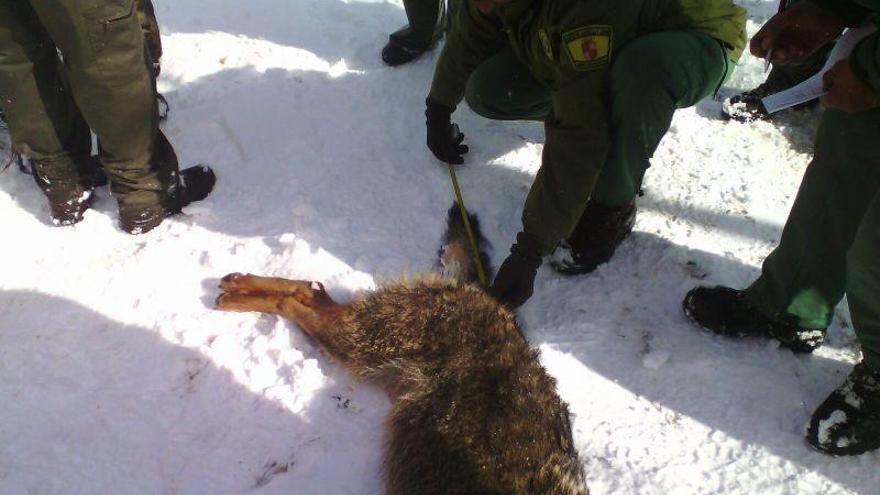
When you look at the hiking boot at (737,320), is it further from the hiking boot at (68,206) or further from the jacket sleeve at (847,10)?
the hiking boot at (68,206)

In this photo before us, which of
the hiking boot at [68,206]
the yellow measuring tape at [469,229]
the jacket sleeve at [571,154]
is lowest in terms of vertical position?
the hiking boot at [68,206]

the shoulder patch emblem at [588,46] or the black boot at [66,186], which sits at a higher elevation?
the shoulder patch emblem at [588,46]

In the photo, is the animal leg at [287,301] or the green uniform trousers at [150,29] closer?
the animal leg at [287,301]

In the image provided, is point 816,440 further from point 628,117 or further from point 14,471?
point 14,471

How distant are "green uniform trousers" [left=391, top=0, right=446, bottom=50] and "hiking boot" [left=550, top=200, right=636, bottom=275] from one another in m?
1.84

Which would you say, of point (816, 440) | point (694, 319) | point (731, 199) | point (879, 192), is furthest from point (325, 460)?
point (731, 199)

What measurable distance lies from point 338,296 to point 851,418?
2069mm

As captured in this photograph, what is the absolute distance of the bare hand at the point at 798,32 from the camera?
1.87 meters

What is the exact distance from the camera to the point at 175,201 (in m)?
2.86

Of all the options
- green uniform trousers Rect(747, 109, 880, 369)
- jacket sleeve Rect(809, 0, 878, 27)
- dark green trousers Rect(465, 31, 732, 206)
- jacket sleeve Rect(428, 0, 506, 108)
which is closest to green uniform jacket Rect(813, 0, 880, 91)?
jacket sleeve Rect(809, 0, 878, 27)

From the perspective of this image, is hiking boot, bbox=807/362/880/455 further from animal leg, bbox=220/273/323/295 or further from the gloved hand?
animal leg, bbox=220/273/323/295

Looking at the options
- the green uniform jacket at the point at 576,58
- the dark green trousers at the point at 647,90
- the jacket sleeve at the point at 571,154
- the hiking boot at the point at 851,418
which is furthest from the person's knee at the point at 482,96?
the hiking boot at the point at 851,418

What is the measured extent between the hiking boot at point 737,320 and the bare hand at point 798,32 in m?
1.00

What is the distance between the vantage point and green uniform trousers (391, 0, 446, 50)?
3.61 meters
